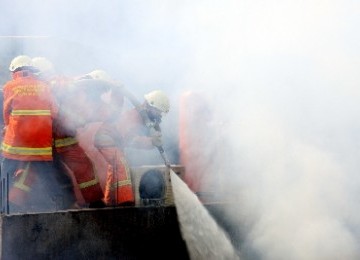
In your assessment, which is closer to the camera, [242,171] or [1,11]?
[1,11]

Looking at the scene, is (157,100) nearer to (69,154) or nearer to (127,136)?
(127,136)

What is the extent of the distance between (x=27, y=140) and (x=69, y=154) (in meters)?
0.62

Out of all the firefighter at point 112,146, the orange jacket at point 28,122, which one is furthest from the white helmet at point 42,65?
the orange jacket at point 28,122

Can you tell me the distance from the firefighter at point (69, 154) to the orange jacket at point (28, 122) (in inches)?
8.5

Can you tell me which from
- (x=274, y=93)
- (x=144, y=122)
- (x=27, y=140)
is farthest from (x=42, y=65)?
(x=274, y=93)

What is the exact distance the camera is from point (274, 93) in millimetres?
6027

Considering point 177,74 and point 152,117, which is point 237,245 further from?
point 177,74

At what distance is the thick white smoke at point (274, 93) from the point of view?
5.64 metres

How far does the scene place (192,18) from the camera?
5.80 metres

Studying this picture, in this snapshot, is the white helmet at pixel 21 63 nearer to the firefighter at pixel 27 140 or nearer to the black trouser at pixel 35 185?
the firefighter at pixel 27 140

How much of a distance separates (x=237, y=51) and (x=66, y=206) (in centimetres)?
215

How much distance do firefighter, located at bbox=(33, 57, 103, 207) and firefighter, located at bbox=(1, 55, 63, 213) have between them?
149mm

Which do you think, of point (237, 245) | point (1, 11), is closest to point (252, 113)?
point (237, 245)

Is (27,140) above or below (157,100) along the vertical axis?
below
